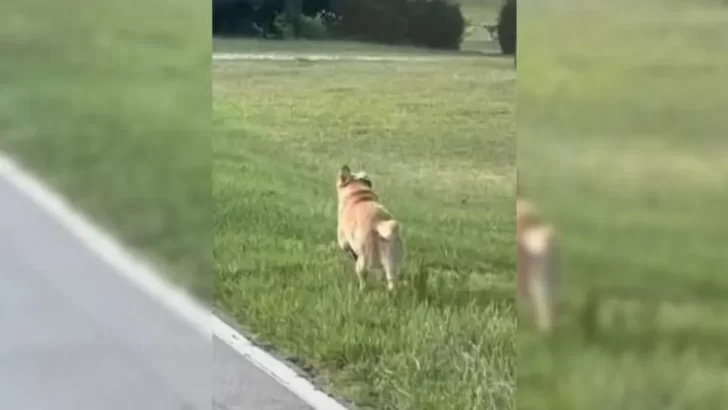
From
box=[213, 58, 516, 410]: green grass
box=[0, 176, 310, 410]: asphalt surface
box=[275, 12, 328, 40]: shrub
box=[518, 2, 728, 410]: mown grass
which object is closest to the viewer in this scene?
box=[518, 2, 728, 410]: mown grass

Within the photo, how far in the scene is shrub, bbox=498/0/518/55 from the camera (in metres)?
1.80

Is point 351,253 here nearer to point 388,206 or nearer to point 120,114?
point 388,206

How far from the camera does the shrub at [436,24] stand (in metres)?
1.91

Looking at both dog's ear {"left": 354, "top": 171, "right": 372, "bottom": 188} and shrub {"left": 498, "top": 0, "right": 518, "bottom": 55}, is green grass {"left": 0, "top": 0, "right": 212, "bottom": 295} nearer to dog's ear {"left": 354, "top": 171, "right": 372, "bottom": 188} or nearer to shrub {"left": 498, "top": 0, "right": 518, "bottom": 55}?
dog's ear {"left": 354, "top": 171, "right": 372, "bottom": 188}

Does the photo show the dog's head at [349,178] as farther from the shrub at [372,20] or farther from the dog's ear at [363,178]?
the shrub at [372,20]

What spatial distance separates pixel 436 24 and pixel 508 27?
18 centimetres

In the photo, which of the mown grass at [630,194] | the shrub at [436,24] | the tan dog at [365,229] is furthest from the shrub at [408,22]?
the tan dog at [365,229]

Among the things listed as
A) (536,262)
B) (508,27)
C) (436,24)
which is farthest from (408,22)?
(536,262)

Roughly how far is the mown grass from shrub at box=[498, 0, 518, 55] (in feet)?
0.13

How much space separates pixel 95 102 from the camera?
2.32 meters

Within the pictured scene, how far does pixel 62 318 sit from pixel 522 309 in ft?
3.81

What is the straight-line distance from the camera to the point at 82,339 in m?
2.26

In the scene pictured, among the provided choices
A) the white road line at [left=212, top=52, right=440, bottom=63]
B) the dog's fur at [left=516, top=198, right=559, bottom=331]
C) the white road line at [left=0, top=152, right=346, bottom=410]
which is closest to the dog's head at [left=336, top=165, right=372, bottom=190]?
the white road line at [left=212, top=52, right=440, bottom=63]

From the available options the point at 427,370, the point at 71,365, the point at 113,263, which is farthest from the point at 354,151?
the point at 71,365
